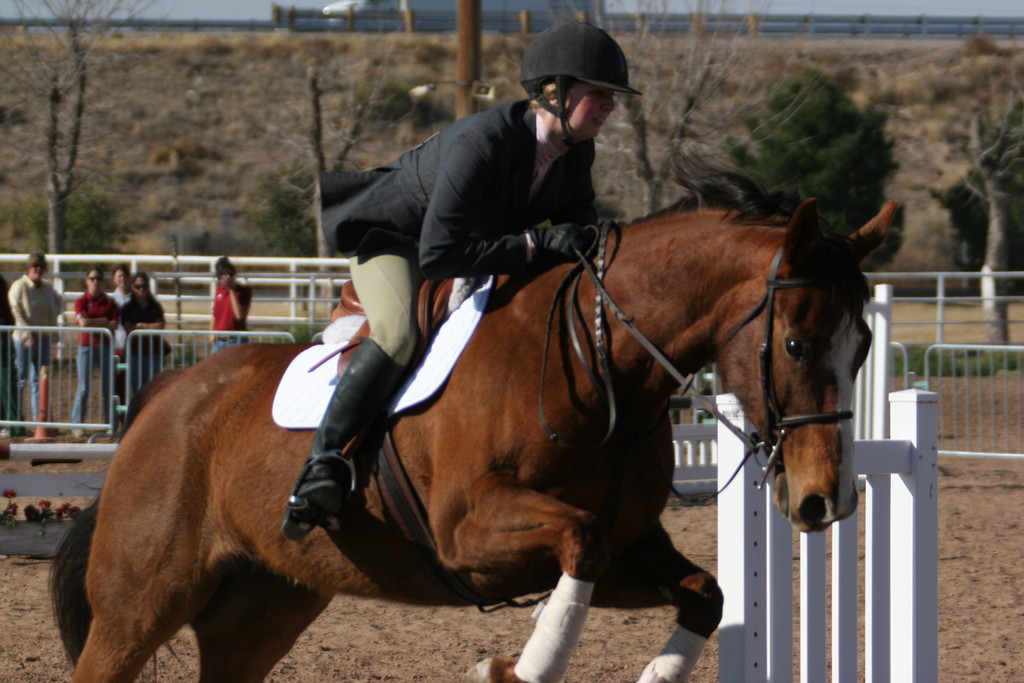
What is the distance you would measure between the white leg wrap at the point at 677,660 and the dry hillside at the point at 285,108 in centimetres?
3067

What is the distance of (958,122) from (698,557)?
40.8m

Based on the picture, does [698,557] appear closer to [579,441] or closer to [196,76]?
[579,441]

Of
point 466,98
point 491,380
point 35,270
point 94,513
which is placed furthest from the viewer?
point 466,98

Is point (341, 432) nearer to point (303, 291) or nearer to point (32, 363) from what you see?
point (32, 363)

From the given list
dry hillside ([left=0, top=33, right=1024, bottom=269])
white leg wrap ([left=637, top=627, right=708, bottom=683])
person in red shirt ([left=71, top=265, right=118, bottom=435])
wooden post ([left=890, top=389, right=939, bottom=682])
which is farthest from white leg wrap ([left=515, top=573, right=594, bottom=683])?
dry hillside ([left=0, top=33, right=1024, bottom=269])

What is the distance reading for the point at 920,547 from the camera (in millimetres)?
3730

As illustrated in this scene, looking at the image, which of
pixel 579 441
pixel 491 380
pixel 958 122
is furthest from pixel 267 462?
pixel 958 122

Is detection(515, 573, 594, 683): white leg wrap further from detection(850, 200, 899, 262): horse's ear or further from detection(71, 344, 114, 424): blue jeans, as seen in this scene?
detection(71, 344, 114, 424): blue jeans

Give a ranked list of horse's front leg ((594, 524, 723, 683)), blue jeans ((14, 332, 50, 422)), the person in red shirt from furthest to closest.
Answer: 1. blue jeans ((14, 332, 50, 422))
2. the person in red shirt
3. horse's front leg ((594, 524, 723, 683))

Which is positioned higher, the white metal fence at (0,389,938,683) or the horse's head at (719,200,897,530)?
the horse's head at (719,200,897,530)

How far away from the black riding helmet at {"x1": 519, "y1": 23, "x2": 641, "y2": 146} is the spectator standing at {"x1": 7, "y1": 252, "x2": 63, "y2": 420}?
31.0ft

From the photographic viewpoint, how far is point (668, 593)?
10.5ft

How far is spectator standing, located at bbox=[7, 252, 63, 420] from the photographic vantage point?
11.6 metres

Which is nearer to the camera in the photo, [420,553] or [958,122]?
[420,553]
